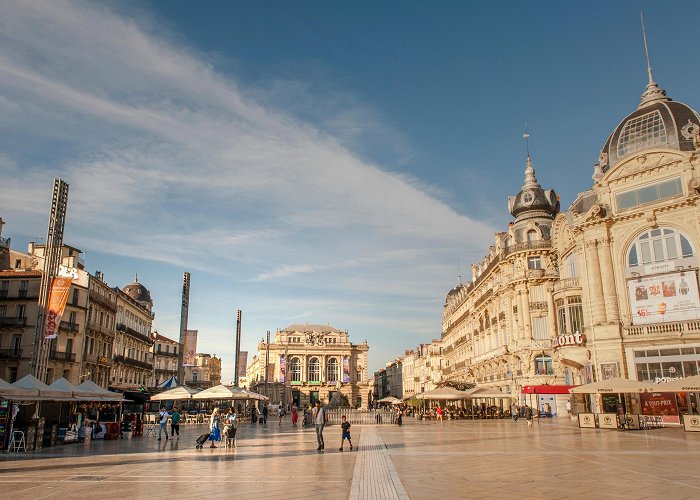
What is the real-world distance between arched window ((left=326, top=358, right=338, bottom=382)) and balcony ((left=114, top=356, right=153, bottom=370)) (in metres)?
71.4

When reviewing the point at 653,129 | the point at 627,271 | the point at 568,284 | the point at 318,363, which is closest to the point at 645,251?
the point at 627,271

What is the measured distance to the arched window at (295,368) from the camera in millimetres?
131375

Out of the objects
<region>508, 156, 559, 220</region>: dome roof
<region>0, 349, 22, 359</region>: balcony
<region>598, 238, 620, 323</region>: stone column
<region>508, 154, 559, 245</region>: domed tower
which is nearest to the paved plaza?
<region>598, 238, 620, 323</region>: stone column

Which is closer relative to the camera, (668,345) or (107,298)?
(668,345)

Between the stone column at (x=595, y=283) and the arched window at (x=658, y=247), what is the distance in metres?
2.08

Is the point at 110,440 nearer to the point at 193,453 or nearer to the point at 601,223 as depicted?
the point at 193,453

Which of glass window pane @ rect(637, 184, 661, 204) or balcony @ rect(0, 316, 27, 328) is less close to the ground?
glass window pane @ rect(637, 184, 661, 204)

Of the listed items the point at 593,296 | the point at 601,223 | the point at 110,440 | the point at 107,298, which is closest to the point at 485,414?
the point at 593,296

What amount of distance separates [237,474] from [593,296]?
30.4 meters

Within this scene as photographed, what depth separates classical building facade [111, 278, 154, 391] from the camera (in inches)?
2158

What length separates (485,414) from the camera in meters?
49.3

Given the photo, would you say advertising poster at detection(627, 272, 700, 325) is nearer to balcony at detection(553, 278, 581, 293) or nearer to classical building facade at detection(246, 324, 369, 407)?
balcony at detection(553, 278, 581, 293)

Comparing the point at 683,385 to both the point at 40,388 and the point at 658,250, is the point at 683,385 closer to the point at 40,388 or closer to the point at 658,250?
the point at 658,250

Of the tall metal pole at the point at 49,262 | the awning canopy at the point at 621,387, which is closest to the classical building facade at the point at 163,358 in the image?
the tall metal pole at the point at 49,262
